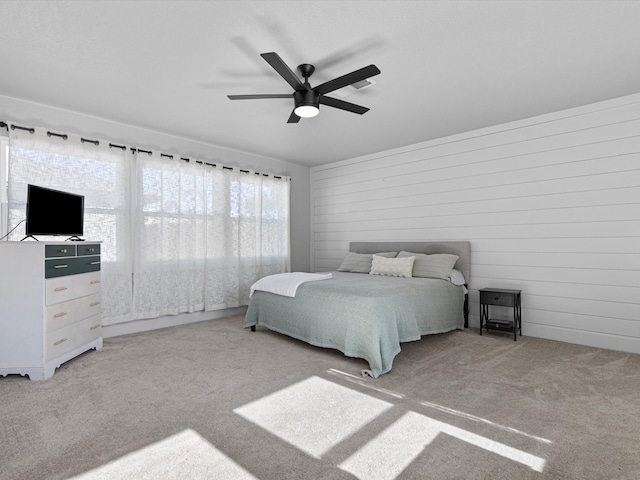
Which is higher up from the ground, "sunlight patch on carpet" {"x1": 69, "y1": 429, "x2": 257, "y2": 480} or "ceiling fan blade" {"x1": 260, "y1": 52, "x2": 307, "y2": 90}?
"ceiling fan blade" {"x1": 260, "y1": 52, "x2": 307, "y2": 90}

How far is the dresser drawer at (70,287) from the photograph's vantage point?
9.67ft

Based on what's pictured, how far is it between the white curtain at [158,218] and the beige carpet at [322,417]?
1.15 meters

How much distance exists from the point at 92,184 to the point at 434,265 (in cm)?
419

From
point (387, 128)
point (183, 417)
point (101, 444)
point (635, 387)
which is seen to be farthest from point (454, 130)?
point (101, 444)

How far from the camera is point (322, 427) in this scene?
2.06 m

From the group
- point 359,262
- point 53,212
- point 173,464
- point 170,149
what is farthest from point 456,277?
point 53,212

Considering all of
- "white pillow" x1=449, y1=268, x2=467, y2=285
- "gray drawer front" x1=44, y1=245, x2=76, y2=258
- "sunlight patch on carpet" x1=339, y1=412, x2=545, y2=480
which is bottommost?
"sunlight patch on carpet" x1=339, y1=412, x2=545, y2=480

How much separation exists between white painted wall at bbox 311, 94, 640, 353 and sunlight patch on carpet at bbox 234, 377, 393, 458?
110 inches

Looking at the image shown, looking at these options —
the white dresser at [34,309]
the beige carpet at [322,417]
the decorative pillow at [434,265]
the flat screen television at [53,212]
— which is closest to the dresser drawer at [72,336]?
the white dresser at [34,309]

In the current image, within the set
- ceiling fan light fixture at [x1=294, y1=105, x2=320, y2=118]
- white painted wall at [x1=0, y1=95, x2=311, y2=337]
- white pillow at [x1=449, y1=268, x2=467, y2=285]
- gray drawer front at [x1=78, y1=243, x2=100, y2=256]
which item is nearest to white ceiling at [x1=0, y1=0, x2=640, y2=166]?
white painted wall at [x1=0, y1=95, x2=311, y2=337]

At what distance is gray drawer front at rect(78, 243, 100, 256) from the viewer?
3381 mm

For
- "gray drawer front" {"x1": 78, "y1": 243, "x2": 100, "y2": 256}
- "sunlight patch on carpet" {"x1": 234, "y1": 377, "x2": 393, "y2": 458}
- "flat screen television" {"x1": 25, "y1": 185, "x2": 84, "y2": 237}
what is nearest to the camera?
"sunlight patch on carpet" {"x1": 234, "y1": 377, "x2": 393, "y2": 458}

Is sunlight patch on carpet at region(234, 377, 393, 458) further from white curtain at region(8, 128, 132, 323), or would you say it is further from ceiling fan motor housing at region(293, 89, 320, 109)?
white curtain at region(8, 128, 132, 323)

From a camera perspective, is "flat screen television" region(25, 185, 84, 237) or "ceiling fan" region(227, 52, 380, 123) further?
"flat screen television" region(25, 185, 84, 237)
